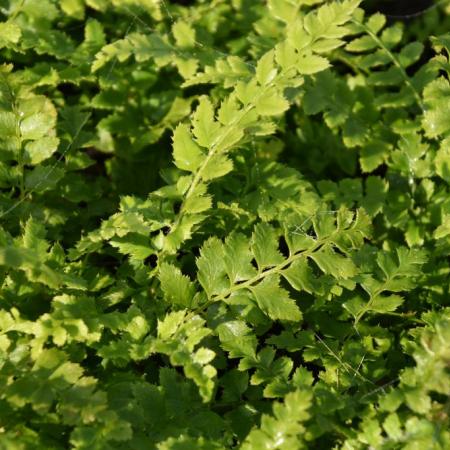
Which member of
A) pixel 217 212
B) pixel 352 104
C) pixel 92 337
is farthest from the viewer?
pixel 352 104

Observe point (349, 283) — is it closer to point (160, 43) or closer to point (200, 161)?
point (200, 161)

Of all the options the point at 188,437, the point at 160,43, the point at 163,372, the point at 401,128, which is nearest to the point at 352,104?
the point at 401,128

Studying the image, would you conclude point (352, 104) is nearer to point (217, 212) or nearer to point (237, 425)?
point (217, 212)

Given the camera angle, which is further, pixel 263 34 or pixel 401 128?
pixel 263 34

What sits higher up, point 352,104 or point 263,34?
point 263,34

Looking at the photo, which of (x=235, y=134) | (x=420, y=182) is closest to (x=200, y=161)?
(x=235, y=134)

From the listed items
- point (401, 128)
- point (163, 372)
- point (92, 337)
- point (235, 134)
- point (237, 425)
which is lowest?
point (237, 425)

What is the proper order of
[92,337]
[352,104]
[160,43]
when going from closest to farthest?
1. [92,337]
2. [160,43]
3. [352,104]
